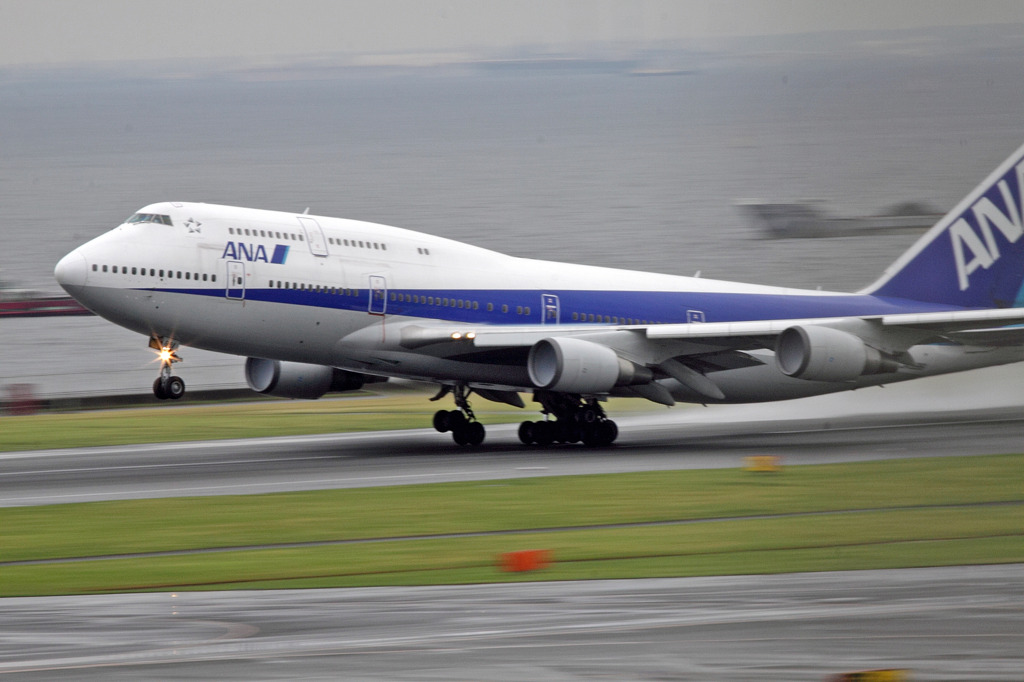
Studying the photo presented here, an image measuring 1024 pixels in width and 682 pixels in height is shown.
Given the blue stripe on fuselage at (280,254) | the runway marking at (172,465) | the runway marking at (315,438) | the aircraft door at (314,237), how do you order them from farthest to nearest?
1. the runway marking at (315,438)
2. the aircraft door at (314,237)
3. the blue stripe on fuselage at (280,254)
4. the runway marking at (172,465)

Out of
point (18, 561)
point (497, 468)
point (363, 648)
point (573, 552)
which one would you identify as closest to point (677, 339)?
point (497, 468)

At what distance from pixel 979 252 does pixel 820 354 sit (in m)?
8.26

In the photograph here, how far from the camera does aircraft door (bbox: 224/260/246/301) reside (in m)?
27.2

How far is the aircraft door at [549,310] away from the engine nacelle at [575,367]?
7.28 ft

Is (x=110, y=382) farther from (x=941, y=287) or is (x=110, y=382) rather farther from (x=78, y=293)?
(x=941, y=287)

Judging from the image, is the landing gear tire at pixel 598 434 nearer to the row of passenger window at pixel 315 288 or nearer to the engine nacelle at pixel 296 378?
the engine nacelle at pixel 296 378

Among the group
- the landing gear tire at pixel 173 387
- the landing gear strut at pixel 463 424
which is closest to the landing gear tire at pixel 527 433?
the landing gear strut at pixel 463 424

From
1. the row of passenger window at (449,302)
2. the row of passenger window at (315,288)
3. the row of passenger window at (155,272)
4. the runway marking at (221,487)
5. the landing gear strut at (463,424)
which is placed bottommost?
the runway marking at (221,487)

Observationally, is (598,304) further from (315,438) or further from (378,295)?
(315,438)

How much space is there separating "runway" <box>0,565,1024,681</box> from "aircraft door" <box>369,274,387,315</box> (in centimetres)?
1540

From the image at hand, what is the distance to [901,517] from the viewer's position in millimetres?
18047

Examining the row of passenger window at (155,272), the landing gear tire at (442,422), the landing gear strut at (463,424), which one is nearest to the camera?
the row of passenger window at (155,272)

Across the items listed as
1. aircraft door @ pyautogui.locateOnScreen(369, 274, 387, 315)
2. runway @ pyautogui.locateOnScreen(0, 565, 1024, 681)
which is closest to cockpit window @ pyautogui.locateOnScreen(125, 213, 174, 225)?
aircraft door @ pyautogui.locateOnScreen(369, 274, 387, 315)

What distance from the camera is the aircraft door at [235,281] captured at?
27.2 meters
